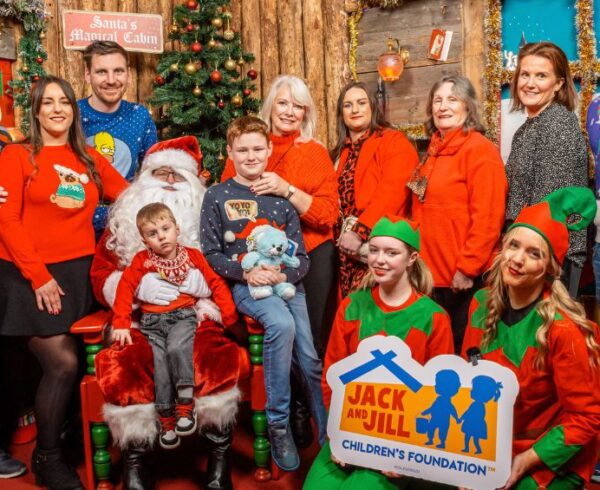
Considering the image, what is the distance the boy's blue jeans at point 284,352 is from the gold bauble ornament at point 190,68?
240 cm

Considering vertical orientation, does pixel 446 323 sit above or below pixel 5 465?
above

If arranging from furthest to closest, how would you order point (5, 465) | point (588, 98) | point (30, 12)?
point (30, 12)
point (588, 98)
point (5, 465)

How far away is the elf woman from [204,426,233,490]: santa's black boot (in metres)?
0.59

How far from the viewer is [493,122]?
4.57 m

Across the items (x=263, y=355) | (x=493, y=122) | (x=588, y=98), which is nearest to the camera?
(x=263, y=355)

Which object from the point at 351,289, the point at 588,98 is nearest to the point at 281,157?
the point at 351,289

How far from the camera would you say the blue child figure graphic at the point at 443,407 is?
229 cm

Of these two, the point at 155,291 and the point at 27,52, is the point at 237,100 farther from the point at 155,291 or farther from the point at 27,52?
the point at 155,291

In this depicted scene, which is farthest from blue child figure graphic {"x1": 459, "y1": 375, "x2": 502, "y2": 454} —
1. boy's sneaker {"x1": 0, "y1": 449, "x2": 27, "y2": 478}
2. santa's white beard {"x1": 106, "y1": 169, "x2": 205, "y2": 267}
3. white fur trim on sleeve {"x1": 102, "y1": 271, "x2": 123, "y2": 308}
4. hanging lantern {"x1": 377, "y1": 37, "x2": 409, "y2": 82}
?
hanging lantern {"x1": 377, "y1": 37, "x2": 409, "y2": 82}

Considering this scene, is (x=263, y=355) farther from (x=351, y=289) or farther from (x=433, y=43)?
(x=433, y=43)

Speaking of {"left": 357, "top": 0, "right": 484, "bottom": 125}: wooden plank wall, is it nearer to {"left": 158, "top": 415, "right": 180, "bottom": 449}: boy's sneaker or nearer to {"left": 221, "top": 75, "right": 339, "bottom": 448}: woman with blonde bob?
{"left": 221, "top": 75, "right": 339, "bottom": 448}: woman with blonde bob

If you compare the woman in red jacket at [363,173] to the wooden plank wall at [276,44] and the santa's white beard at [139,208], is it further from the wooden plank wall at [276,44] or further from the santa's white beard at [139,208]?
the wooden plank wall at [276,44]

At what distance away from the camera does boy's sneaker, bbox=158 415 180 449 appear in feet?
9.75

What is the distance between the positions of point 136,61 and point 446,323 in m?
4.04
